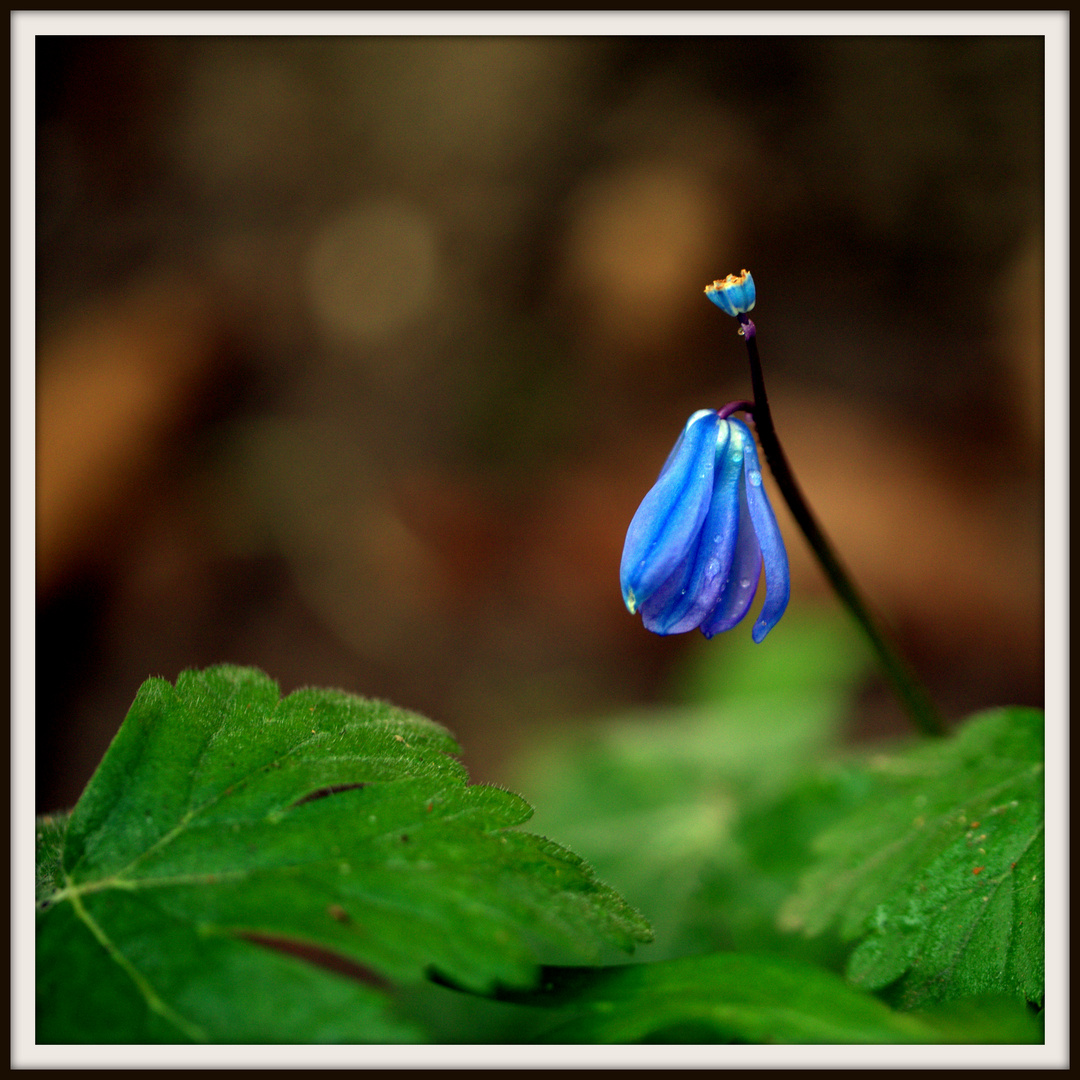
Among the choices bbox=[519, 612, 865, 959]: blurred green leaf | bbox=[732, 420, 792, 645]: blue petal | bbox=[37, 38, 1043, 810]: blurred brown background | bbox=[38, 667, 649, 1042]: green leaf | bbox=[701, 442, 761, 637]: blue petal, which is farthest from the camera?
bbox=[37, 38, 1043, 810]: blurred brown background

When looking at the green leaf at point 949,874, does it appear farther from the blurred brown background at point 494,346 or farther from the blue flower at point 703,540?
the blurred brown background at point 494,346

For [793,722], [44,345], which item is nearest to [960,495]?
[793,722]

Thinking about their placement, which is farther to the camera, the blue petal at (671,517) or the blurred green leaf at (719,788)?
the blurred green leaf at (719,788)

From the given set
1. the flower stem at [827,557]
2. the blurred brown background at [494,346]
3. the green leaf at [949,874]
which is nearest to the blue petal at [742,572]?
the flower stem at [827,557]

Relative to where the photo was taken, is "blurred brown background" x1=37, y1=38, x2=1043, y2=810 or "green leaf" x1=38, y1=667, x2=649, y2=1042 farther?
"blurred brown background" x1=37, y1=38, x2=1043, y2=810

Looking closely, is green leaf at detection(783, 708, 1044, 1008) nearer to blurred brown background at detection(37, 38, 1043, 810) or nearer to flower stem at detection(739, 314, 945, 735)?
flower stem at detection(739, 314, 945, 735)

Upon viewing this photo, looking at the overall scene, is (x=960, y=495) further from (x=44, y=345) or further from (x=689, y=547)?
(x=44, y=345)

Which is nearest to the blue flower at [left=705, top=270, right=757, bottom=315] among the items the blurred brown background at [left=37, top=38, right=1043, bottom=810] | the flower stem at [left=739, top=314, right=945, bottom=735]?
the flower stem at [left=739, top=314, right=945, bottom=735]
